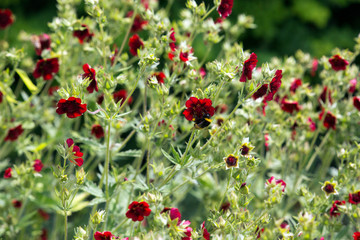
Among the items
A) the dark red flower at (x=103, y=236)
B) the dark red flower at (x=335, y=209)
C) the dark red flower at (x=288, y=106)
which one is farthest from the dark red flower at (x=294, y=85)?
the dark red flower at (x=103, y=236)

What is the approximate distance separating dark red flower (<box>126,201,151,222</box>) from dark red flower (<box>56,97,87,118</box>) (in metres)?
0.25

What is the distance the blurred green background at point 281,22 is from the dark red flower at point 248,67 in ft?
7.39

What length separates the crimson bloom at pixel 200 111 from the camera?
0.97 meters

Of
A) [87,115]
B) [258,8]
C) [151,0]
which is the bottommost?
[258,8]

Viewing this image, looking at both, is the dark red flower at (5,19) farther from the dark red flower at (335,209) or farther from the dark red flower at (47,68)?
the dark red flower at (335,209)

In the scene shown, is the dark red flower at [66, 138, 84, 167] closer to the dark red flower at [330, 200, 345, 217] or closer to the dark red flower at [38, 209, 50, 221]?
the dark red flower at [330, 200, 345, 217]

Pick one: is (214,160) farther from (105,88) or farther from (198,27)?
(198,27)

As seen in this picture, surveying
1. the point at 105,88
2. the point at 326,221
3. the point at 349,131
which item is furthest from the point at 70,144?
the point at 349,131

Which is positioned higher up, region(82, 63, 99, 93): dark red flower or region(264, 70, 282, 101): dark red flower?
region(264, 70, 282, 101): dark red flower

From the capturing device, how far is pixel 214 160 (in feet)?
3.62

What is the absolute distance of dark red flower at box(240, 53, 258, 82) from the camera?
992 mm

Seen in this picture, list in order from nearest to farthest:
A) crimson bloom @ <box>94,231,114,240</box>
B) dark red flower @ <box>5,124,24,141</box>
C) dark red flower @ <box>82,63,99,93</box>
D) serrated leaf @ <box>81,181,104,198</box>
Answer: crimson bloom @ <box>94,231,114,240</box>
dark red flower @ <box>82,63,99,93</box>
serrated leaf @ <box>81,181,104,198</box>
dark red flower @ <box>5,124,24,141</box>

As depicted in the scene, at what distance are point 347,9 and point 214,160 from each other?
11.4 feet

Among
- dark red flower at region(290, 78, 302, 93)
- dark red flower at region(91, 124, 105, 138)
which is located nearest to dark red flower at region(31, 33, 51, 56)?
dark red flower at region(91, 124, 105, 138)
